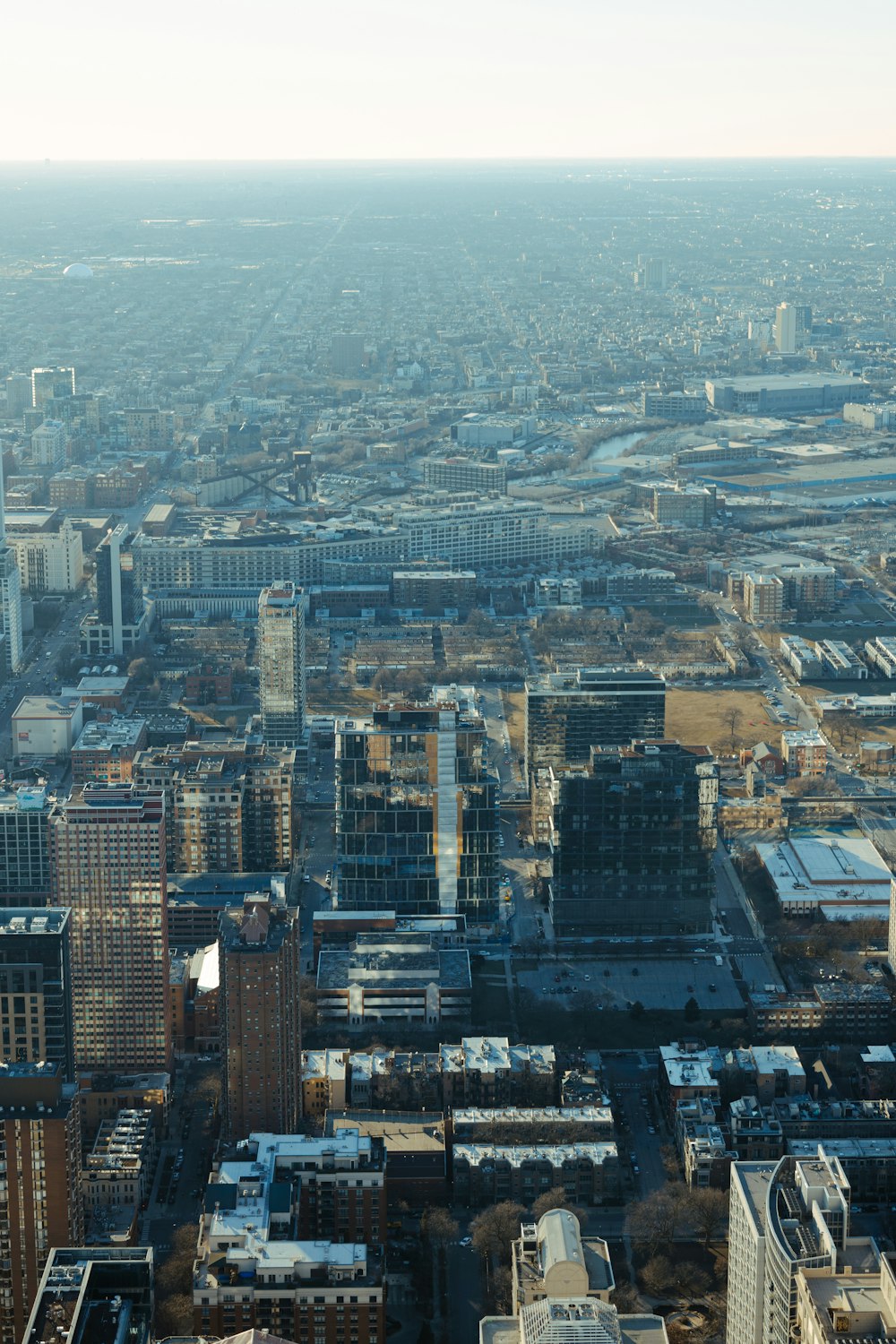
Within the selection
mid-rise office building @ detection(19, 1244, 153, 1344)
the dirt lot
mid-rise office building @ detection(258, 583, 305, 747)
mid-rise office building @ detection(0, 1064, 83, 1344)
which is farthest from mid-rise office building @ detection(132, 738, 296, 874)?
mid-rise office building @ detection(19, 1244, 153, 1344)

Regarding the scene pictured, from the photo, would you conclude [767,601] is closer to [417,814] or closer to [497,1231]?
[417,814]

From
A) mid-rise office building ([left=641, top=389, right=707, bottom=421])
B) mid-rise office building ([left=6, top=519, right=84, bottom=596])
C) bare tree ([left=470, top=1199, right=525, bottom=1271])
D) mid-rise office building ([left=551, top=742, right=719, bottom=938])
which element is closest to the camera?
bare tree ([left=470, top=1199, right=525, bottom=1271])

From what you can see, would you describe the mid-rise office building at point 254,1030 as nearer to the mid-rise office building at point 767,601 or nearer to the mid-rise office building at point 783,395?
the mid-rise office building at point 767,601

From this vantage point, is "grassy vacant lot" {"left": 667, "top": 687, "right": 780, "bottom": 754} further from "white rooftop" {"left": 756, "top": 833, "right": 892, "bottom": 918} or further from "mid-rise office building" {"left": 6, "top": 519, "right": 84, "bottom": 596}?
"mid-rise office building" {"left": 6, "top": 519, "right": 84, "bottom": 596}

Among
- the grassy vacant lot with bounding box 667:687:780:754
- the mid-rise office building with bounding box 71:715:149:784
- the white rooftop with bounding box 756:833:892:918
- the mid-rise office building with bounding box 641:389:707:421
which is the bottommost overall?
the mid-rise office building with bounding box 641:389:707:421

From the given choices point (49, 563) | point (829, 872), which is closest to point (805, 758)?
point (829, 872)

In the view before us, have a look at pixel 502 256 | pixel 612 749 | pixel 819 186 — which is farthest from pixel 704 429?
pixel 819 186
